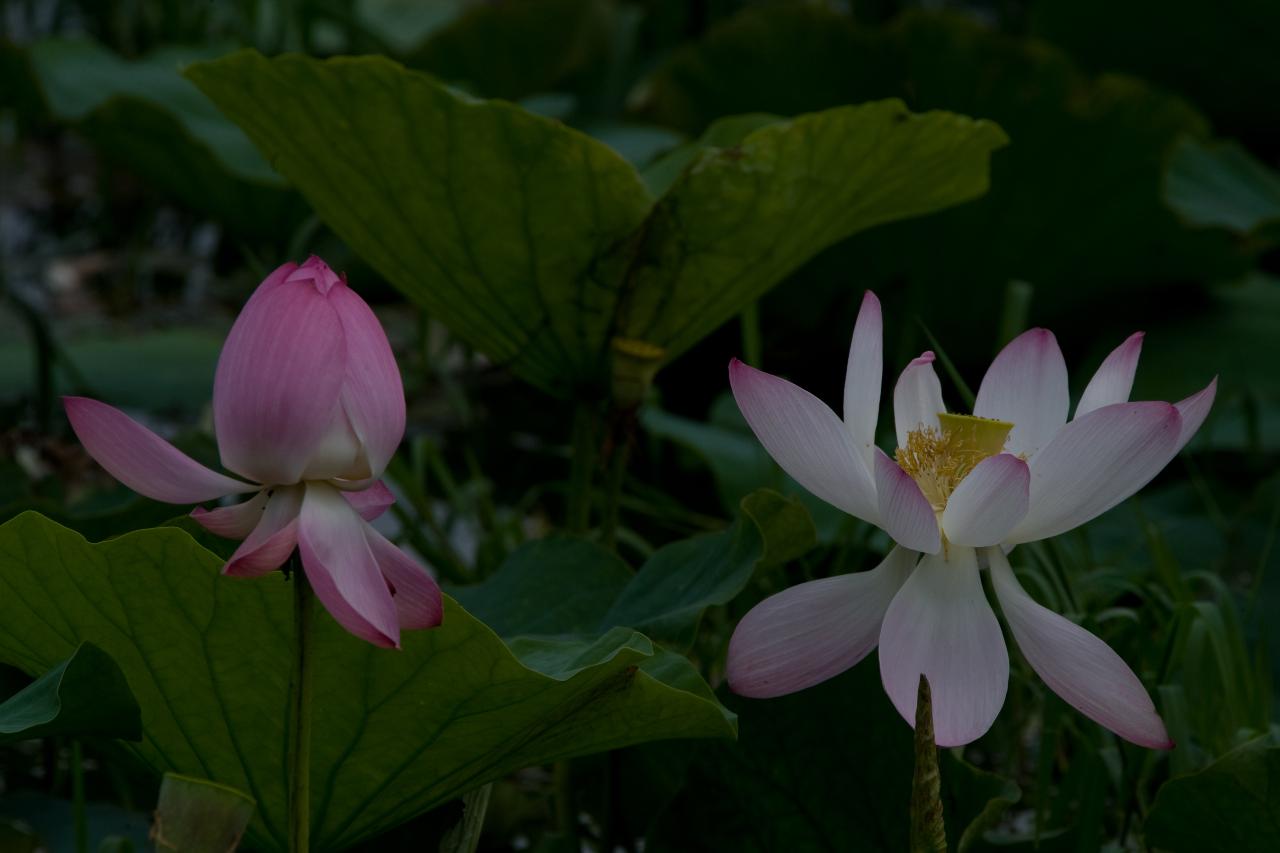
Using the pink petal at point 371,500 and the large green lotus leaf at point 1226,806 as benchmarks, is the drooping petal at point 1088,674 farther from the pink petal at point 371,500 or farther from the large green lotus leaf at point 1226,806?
the pink petal at point 371,500

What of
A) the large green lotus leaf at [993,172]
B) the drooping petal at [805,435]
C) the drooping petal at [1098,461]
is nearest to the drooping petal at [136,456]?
the drooping petal at [805,435]

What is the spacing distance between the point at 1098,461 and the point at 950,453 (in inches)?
3.7

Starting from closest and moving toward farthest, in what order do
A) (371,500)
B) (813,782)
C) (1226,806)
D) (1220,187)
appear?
(371,500), (1226,806), (813,782), (1220,187)

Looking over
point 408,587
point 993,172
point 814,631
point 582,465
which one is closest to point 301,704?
point 408,587

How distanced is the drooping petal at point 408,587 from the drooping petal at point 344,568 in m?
0.02

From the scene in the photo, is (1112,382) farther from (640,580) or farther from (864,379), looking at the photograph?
(640,580)

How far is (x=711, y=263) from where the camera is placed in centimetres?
114

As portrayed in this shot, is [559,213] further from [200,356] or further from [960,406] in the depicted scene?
[200,356]

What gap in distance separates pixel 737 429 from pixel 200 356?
853 mm

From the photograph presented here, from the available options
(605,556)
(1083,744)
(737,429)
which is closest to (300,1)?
(737,429)

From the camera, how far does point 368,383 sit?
61cm

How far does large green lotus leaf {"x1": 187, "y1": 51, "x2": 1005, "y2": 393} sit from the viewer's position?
1069mm

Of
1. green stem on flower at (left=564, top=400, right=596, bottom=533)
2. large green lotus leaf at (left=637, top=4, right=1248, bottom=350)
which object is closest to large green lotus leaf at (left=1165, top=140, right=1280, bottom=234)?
large green lotus leaf at (left=637, top=4, right=1248, bottom=350)

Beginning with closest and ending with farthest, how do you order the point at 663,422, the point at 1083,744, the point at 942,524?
the point at 942,524
the point at 1083,744
the point at 663,422
